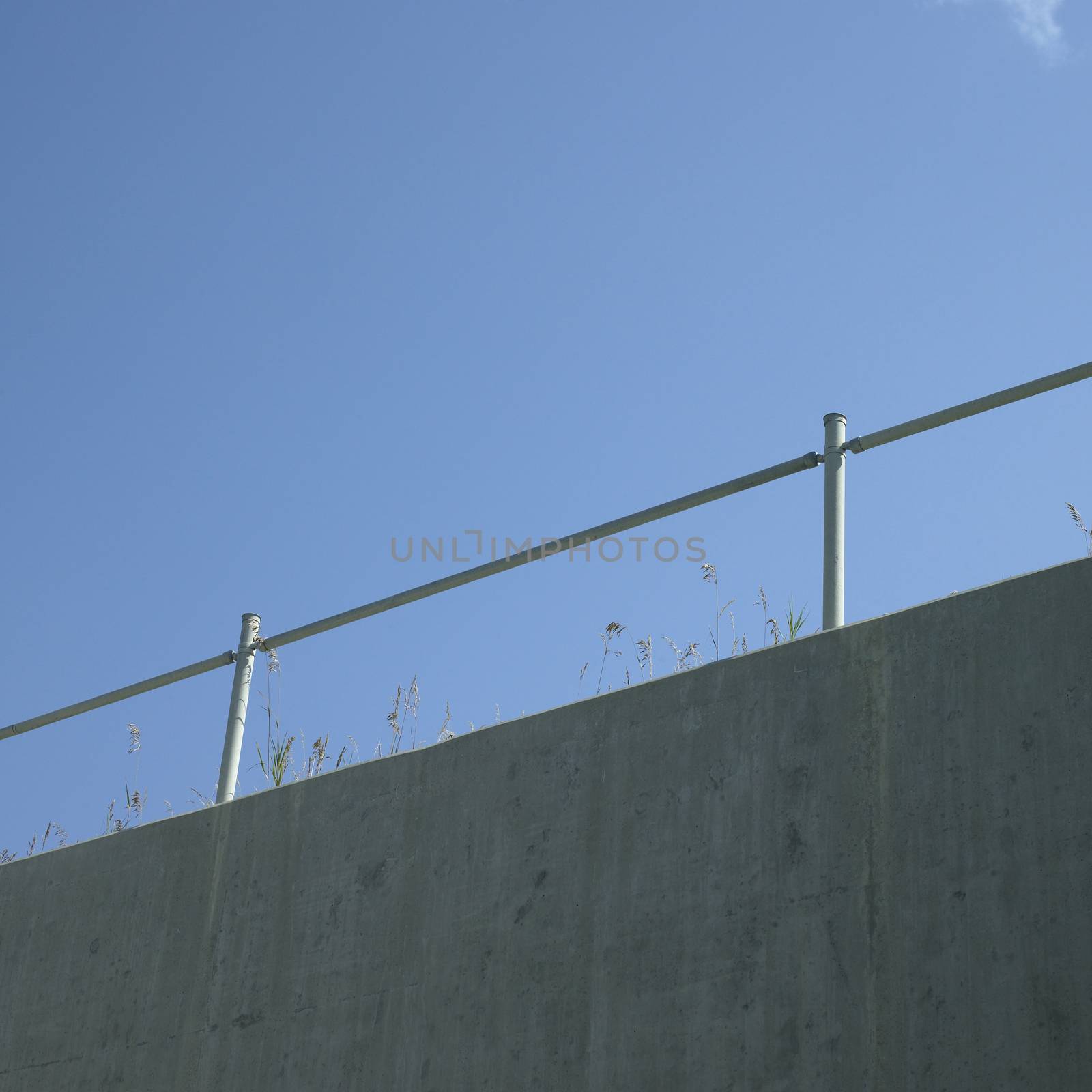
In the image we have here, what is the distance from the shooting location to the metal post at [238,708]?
5336mm

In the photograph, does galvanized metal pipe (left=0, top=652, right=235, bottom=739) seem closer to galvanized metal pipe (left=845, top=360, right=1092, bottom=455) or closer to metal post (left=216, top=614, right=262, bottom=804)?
metal post (left=216, top=614, right=262, bottom=804)

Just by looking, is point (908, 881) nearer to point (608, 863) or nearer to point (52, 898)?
point (608, 863)

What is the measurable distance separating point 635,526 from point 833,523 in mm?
753

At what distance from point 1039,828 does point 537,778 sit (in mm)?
1525

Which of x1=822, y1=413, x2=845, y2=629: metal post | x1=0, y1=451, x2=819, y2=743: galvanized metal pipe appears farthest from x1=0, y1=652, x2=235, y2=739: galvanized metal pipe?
x1=822, y1=413, x2=845, y2=629: metal post

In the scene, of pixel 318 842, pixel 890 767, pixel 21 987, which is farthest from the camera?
pixel 21 987

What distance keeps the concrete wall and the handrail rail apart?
30 centimetres

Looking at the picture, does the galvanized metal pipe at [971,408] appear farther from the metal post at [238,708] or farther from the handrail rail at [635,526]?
the metal post at [238,708]

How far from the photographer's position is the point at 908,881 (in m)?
3.55

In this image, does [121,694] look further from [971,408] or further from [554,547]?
[971,408]

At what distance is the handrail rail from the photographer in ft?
13.9

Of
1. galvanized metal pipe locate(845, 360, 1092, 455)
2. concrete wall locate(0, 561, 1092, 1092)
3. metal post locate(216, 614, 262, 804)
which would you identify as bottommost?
concrete wall locate(0, 561, 1092, 1092)

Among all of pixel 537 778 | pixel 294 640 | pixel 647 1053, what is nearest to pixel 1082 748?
pixel 647 1053

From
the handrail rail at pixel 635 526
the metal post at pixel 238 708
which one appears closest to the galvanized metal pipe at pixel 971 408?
the handrail rail at pixel 635 526
